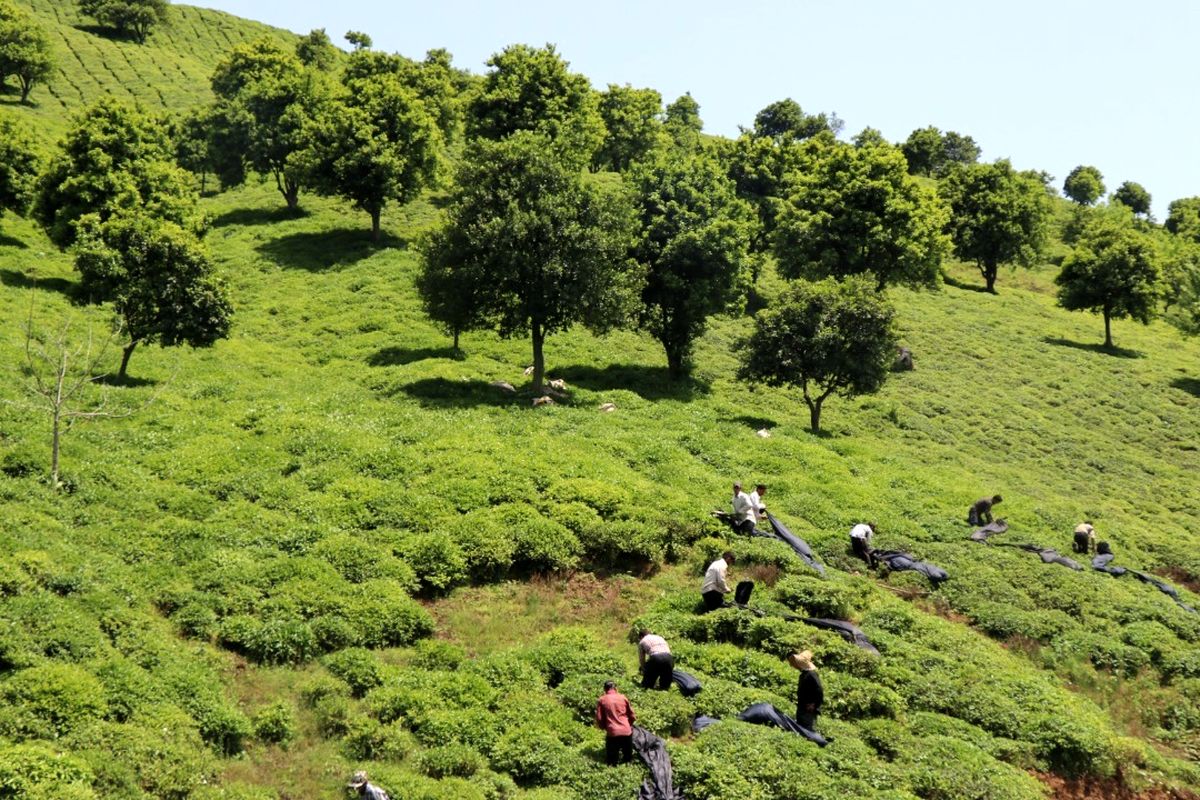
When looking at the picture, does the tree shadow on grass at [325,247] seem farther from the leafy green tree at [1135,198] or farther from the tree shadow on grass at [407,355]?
the leafy green tree at [1135,198]

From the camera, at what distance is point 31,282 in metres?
50.4

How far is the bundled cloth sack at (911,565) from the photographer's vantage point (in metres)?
29.2

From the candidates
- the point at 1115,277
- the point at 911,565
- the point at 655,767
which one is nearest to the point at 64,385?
the point at 655,767

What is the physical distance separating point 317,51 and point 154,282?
366 feet

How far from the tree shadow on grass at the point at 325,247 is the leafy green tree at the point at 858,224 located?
3016cm

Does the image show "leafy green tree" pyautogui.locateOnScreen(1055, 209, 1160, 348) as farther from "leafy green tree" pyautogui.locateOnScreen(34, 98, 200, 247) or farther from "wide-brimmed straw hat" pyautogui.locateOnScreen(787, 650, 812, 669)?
"leafy green tree" pyautogui.locateOnScreen(34, 98, 200, 247)

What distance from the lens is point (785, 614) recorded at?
24.0 meters

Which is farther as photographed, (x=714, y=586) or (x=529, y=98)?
(x=529, y=98)

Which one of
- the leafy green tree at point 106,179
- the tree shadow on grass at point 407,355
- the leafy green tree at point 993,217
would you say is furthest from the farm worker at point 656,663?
the leafy green tree at point 993,217

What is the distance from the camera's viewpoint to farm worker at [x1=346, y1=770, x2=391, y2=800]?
15.3 m

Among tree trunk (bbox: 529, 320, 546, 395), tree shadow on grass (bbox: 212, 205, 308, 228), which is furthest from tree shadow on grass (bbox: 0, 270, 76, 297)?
tree trunk (bbox: 529, 320, 546, 395)

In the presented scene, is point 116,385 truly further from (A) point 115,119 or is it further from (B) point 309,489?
(A) point 115,119

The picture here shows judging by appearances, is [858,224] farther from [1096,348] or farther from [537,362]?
[537,362]

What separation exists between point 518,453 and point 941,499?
18622 millimetres
